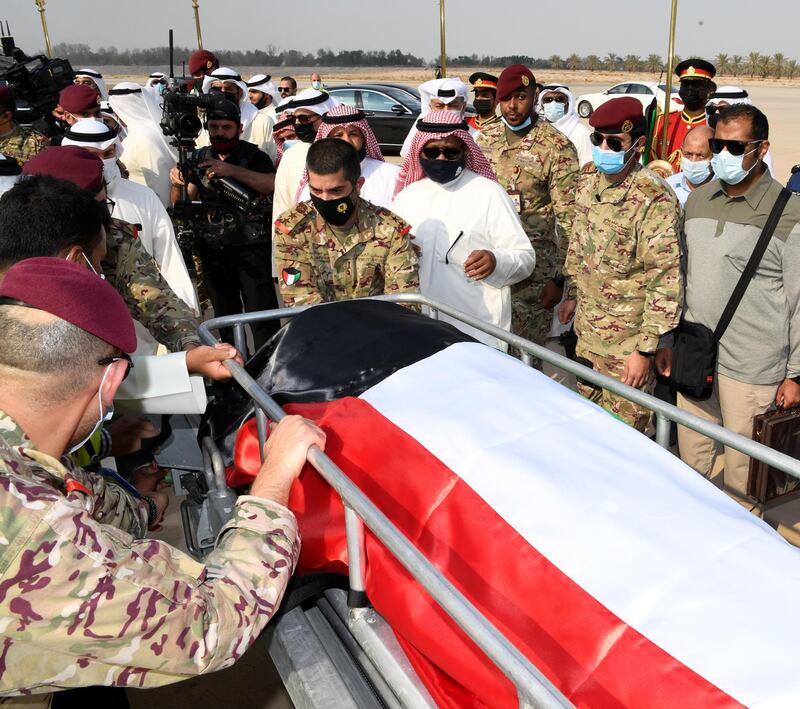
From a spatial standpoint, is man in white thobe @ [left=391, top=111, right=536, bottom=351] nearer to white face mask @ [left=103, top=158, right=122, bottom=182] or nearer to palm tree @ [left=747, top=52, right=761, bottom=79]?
white face mask @ [left=103, top=158, right=122, bottom=182]

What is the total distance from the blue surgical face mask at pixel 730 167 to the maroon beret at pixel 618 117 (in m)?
0.49

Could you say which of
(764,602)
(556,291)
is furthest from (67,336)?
(556,291)

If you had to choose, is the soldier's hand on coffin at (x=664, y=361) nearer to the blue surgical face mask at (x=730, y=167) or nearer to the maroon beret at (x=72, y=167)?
the blue surgical face mask at (x=730, y=167)

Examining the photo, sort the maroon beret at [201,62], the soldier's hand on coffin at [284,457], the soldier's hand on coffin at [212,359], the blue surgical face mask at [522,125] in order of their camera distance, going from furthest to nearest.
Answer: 1. the maroon beret at [201,62]
2. the blue surgical face mask at [522,125]
3. the soldier's hand on coffin at [212,359]
4. the soldier's hand on coffin at [284,457]

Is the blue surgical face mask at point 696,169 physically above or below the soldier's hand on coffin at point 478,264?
above

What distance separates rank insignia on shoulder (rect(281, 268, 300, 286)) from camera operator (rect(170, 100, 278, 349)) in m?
1.69

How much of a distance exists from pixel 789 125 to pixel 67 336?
72.5 feet

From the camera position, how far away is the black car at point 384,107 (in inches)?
606

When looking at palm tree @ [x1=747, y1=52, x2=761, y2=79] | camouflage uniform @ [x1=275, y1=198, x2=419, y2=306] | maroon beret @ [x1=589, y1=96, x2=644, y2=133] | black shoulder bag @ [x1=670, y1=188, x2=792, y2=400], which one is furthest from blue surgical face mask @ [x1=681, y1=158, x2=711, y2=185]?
palm tree @ [x1=747, y1=52, x2=761, y2=79]

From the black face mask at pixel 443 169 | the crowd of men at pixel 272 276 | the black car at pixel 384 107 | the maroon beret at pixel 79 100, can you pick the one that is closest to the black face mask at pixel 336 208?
the crowd of men at pixel 272 276

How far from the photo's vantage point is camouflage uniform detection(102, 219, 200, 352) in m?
2.99

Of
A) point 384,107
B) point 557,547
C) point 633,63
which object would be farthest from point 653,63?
point 557,547

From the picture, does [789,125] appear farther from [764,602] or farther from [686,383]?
[764,602]

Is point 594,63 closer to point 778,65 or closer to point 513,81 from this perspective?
point 778,65
